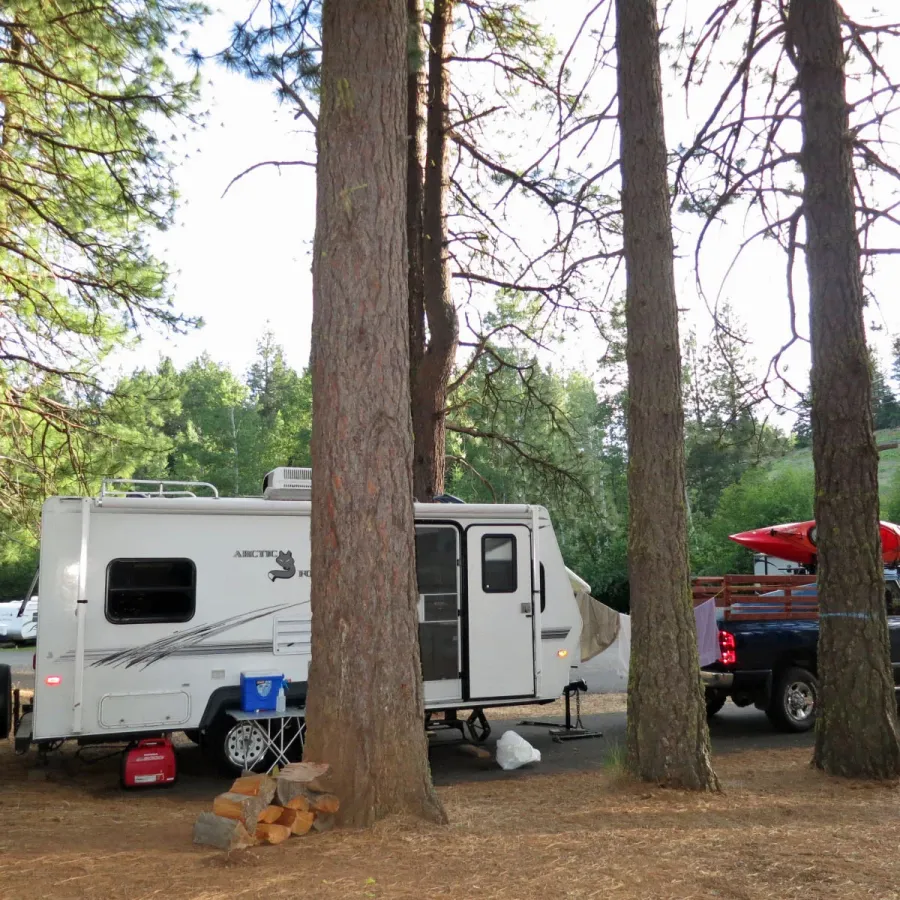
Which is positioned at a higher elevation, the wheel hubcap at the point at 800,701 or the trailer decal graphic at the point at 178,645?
the trailer decal graphic at the point at 178,645

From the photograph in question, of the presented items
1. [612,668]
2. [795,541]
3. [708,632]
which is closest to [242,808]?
[708,632]

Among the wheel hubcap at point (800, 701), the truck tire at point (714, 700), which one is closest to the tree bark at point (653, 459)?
the truck tire at point (714, 700)

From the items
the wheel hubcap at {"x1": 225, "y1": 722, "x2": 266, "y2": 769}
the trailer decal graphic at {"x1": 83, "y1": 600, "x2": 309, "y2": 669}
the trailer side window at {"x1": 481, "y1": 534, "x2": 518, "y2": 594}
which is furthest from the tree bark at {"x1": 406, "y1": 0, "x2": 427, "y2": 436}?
the wheel hubcap at {"x1": 225, "y1": 722, "x2": 266, "y2": 769}

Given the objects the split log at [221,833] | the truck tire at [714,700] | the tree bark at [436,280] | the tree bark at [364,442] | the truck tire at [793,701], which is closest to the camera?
the split log at [221,833]

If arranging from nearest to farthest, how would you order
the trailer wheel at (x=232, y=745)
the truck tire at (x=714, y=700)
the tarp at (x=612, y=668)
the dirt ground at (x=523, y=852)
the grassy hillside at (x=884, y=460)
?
1. the dirt ground at (x=523, y=852)
2. the trailer wheel at (x=232, y=745)
3. the truck tire at (x=714, y=700)
4. the tarp at (x=612, y=668)
5. the grassy hillside at (x=884, y=460)

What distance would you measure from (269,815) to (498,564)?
16.6 ft

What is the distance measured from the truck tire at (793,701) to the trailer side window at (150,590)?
6.72m

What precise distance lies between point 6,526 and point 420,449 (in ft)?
20.0

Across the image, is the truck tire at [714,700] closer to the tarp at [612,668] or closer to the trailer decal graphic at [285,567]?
the tarp at [612,668]

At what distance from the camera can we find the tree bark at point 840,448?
8.02 m

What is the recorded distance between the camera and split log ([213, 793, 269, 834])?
17.5 feet

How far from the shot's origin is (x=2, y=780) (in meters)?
8.86

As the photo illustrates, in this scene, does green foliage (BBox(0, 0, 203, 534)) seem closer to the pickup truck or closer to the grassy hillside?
the pickup truck

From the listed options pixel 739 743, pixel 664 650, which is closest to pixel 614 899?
pixel 664 650
